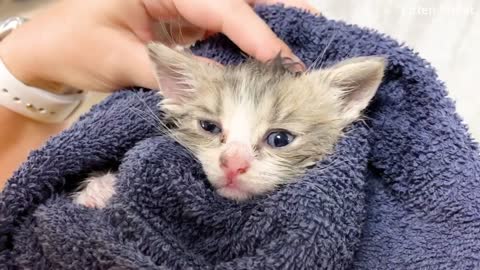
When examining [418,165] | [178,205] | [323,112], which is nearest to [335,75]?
[323,112]

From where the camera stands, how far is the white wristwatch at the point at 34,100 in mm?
1186

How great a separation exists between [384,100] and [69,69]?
2.00 ft

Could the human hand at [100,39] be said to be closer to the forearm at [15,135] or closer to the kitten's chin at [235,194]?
the forearm at [15,135]

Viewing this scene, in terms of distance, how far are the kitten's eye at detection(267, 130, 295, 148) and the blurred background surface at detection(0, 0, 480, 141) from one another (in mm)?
569

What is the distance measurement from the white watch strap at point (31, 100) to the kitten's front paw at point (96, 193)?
37cm

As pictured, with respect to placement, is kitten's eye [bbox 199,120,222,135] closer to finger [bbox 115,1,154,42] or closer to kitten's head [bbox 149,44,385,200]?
kitten's head [bbox 149,44,385,200]

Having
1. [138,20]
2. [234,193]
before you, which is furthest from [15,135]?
[234,193]

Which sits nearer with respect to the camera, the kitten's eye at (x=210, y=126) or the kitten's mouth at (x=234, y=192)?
the kitten's mouth at (x=234, y=192)

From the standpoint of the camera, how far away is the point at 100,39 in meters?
1.11

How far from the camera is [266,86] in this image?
0.97 meters

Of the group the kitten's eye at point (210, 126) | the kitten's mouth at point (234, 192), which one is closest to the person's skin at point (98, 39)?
the kitten's eye at point (210, 126)

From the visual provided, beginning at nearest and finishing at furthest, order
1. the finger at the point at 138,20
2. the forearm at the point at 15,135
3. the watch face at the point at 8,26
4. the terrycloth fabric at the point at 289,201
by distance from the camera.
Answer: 1. the terrycloth fabric at the point at 289,201
2. the finger at the point at 138,20
3. the forearm at the point at 15,135
4. the watch face at the point at 8,26

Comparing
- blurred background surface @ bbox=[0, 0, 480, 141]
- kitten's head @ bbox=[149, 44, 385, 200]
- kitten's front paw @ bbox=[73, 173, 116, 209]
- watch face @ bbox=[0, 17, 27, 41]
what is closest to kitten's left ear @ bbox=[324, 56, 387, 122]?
kitten's head @ bbox=[149, 44, 385, 200]

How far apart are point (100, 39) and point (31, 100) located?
8.4 inches
